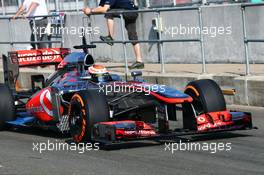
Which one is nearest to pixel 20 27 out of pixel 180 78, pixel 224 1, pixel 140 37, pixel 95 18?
pixel 95 18

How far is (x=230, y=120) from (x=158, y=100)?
943mm

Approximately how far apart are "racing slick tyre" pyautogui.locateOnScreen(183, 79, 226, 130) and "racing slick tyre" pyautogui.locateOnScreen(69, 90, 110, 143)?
3.50ft

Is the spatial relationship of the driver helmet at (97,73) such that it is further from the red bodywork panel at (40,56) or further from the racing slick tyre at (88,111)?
A: the red bodywork panel at (40,56)

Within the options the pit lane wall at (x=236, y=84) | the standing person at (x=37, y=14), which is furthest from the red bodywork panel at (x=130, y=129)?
the standing person at (x=37, y=14)

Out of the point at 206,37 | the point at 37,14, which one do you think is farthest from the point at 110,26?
the point at 37,14

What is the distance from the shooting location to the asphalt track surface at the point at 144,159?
8.34 metres

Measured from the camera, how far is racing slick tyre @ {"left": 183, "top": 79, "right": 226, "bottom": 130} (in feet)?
33.3

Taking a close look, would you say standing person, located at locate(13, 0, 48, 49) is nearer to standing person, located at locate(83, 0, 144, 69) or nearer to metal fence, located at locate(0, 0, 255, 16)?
metal fence, located at locate(0, 0, 255, 16)

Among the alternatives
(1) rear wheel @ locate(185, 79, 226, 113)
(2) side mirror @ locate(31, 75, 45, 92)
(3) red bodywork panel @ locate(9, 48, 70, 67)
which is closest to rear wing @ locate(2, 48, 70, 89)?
(3) red bodywork panel @ locate(9, 48, 70, 67)

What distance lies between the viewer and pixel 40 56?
1320 cm

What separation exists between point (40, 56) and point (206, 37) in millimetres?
4509

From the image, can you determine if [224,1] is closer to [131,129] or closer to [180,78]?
[180,78]

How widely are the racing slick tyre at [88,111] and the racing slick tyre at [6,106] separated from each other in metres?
2.04

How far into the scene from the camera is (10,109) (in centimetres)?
1184
